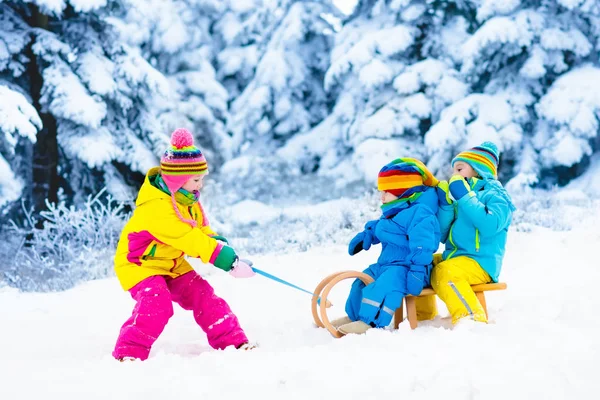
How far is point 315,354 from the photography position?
3.50 meters

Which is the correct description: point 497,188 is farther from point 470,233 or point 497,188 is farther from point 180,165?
point 180,165

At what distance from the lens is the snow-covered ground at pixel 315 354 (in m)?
2.96

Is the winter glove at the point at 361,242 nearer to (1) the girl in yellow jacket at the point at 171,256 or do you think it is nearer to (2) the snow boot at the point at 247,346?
(1) the girl in yellow jacket at the point at 171,256

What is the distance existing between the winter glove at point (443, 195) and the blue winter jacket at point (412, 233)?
0.06m

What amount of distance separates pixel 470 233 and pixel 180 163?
2127 millimetres

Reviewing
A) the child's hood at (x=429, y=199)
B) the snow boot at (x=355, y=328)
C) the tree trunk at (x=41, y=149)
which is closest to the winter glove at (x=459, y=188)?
the child's hood at (x=429, y=199)

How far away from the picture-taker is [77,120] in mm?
8383

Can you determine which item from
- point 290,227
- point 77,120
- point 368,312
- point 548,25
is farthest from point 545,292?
point 548,25

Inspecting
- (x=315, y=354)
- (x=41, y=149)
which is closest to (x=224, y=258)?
(x=315, y=354)

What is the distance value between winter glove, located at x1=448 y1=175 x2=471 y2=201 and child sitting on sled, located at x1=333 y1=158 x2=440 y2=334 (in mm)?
135

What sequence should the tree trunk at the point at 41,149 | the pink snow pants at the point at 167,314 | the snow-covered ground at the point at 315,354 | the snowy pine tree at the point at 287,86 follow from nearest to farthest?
the snow-covered ground at the point at 315,354 → the pink snow pants at the point at 167,314 → the tree trunk at the point at 41,149 → the snowy pine tree at the point at 287,86

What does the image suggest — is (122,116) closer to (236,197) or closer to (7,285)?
(7,285)

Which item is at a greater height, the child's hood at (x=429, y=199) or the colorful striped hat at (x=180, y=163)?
the child's hood at (x=429, y=199)

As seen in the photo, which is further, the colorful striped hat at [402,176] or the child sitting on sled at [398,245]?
the colorful striped hat at [402,176]
